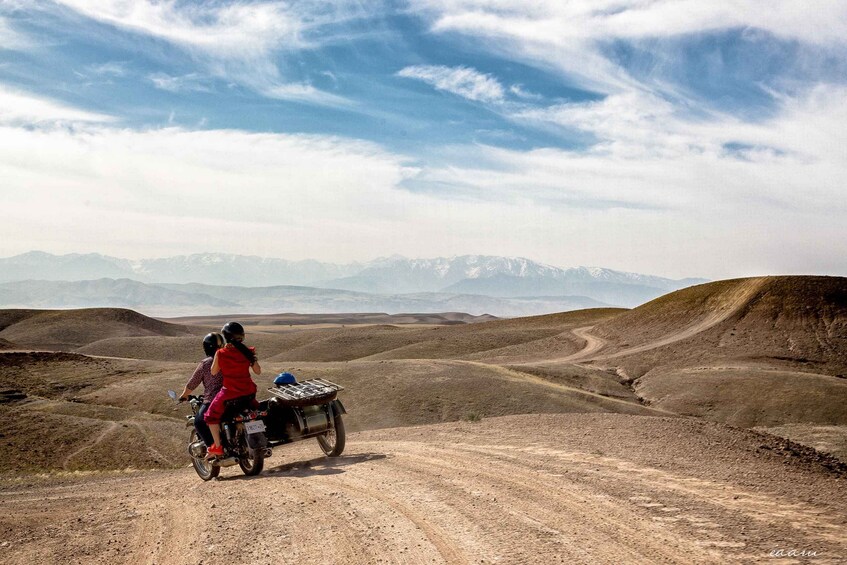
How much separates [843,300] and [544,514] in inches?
2837

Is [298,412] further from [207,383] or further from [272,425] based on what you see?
[207,383]

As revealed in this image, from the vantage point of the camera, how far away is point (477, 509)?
368 inches

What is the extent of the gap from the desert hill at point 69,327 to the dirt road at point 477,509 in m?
94.1

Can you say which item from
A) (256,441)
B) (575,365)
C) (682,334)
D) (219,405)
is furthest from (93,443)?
(682,334)

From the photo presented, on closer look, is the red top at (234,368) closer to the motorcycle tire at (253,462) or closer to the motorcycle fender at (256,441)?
the motorcycle fender at (256,441)

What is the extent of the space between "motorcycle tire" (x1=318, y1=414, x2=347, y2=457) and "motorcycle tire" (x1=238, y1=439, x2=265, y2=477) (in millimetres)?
1920

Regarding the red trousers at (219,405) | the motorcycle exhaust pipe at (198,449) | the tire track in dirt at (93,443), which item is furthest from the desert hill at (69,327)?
the red trousers at (219,405)

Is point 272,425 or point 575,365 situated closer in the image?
point 272,425

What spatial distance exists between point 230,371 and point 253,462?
6.64ft

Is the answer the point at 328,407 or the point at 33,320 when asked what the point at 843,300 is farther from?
the point at 33,320

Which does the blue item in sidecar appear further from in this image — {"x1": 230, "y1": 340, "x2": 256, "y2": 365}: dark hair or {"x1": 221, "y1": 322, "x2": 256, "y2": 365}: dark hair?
{"x1": 221, "y1": 322, "x2": 256, "y2": 365}: dark hair

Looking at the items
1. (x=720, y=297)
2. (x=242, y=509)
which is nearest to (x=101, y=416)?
(x=242, y=509)

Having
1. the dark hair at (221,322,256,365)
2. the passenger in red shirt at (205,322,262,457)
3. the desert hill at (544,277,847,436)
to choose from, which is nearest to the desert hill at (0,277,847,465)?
the desert hill at (544,277,847,436)

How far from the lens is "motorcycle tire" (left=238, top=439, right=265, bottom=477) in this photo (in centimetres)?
1265
